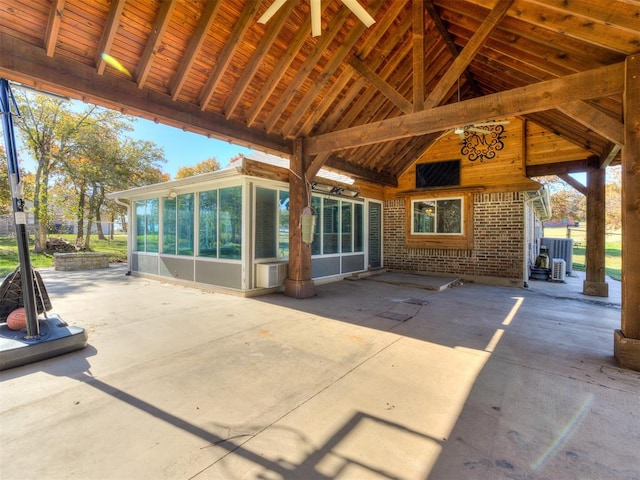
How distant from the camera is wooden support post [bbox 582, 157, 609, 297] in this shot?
706 cm

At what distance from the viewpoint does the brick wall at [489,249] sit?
8.33 meters

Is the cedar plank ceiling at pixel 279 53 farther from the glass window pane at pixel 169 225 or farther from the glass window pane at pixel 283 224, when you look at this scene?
the glass window pane at pixel 169 225

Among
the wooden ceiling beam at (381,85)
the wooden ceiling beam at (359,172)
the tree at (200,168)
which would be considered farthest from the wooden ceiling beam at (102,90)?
the tree at (200,168)

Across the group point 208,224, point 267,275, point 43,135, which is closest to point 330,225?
point 267,275

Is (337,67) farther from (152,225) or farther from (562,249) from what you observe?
(562,249)

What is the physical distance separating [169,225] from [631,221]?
9335 mm

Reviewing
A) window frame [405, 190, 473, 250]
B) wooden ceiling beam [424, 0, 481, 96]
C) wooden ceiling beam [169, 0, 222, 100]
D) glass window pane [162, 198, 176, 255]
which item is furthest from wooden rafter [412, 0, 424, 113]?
glass window pane [162, 198, 176, 255]

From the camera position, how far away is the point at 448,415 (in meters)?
2.33

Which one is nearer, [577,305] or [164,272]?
[577,305]

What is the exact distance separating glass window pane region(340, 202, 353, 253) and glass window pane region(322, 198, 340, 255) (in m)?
Result: 0.29

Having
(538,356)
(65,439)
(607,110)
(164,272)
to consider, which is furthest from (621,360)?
(164,272)

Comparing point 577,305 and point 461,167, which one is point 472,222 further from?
point 577,305

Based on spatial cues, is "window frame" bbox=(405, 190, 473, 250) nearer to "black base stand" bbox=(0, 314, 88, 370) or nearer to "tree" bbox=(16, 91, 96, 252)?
"black base stand" bbox=(0, 314, 88, 370)

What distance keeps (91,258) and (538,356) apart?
13841mm
